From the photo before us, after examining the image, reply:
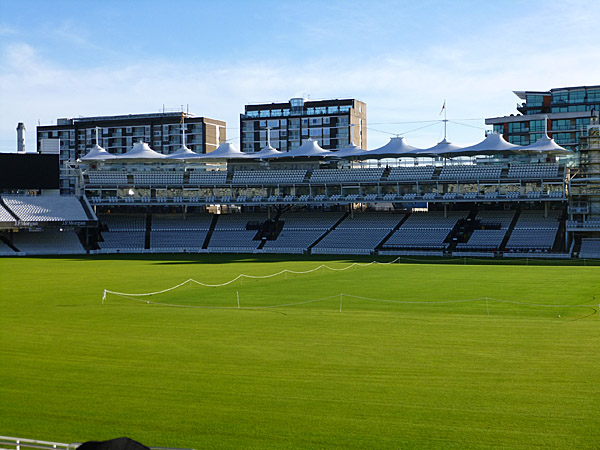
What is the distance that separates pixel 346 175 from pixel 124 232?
3008cm

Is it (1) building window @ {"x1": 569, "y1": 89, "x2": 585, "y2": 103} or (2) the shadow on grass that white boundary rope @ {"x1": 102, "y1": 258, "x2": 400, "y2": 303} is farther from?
(1) building window @ {"x1": 569, "y1": 89, "x2": 585, "y2": 103}

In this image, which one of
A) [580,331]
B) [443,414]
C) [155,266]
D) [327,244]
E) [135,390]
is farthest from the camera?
[327,244]

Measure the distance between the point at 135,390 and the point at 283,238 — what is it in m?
65.5

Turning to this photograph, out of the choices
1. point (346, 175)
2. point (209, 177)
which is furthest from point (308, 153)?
point (209, 177)

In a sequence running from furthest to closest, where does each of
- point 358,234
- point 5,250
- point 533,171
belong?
point 358,234
point 533,171
point 5,250

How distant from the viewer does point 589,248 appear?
221ft

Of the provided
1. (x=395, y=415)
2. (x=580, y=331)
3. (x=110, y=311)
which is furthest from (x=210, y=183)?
(x=395, y=415)

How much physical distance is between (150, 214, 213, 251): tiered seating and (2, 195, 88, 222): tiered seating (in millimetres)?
9359

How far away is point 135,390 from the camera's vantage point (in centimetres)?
1722

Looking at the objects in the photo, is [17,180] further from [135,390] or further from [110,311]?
[135,390]

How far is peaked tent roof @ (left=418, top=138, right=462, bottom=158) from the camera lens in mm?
84500

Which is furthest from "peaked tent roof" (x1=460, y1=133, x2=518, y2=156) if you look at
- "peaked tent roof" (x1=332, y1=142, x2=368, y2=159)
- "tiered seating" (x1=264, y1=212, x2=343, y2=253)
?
"tiered seating" (x1=264, y1=212, x2=343, y2=253)

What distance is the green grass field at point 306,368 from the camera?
1414cm

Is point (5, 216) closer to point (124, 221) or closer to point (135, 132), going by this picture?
point (124, 221)
